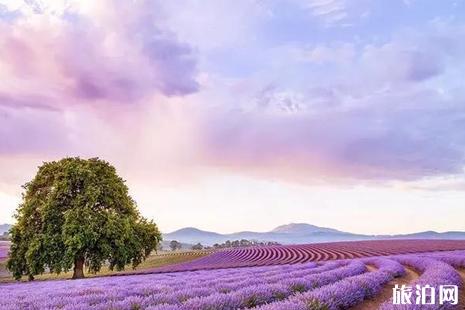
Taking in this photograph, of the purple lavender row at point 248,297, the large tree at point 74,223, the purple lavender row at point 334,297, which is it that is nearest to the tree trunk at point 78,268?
the large tree at point 74,223

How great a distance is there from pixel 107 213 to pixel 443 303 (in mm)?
25947

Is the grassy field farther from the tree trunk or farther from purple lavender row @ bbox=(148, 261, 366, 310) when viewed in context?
purple lavender row @ bbox=(148, 261, 366, 310)

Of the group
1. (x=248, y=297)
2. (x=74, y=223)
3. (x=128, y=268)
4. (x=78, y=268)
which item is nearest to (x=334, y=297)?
(x=248, y=297)

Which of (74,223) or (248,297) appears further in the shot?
(74,223)

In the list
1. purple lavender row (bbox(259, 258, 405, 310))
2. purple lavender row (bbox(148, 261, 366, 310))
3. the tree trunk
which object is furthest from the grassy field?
purple lavender row (bbox(259, 258, 405, 310))

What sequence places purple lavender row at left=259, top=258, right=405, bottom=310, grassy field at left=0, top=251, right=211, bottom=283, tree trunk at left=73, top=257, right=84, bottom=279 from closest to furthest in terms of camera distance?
purple lavender row at left=259, top=258, right=405, bottom=310, tree trunk at left=73, top=257, right=84, bottom=279, grassy field at left=0, top=251, right=211, bottom=283

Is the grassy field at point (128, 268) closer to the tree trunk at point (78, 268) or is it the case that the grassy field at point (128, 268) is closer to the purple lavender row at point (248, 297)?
the tree trunk at point (78, 268)

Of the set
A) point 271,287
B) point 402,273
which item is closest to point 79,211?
point 402,273

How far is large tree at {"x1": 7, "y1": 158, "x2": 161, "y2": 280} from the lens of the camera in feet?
92.1

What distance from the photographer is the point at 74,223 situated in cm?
2778

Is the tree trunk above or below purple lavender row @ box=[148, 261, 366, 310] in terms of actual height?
below

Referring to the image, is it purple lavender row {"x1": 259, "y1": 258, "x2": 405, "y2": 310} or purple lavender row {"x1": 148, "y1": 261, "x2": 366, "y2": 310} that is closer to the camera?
purple lavender row {"x1": 259, "y1": 258, "x2": 405, "y2": 310}

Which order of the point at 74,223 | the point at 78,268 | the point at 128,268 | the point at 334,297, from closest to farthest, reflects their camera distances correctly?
the point at 334,297 < the point at 74,223 < the point at 78,268 < the point at 128,268

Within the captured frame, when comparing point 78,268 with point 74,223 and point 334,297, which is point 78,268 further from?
point 334,297
